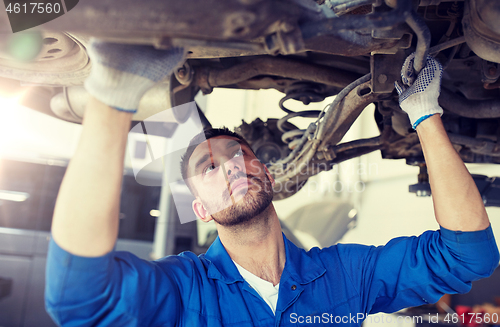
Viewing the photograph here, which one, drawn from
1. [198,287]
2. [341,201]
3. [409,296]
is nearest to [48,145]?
[341,201]

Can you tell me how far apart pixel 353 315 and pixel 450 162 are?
478 mm

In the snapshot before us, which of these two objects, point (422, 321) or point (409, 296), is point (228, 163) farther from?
point (422, 321)

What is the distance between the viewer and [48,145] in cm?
445

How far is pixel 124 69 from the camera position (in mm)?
556

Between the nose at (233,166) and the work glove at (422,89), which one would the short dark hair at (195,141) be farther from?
the work glove at (422,89)

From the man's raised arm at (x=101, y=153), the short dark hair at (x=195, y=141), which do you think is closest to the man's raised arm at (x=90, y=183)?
the man's raised arm at (x=101, y=153)

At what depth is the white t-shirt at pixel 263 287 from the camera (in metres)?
0.96

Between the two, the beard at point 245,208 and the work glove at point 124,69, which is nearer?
the work glove at point 124,69

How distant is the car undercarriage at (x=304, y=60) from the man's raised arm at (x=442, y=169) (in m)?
0.05

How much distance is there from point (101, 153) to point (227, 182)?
48 centimetres

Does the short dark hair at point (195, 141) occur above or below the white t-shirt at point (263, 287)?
above

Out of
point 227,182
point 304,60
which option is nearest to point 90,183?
point 227,182

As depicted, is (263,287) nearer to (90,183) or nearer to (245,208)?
(245,208)

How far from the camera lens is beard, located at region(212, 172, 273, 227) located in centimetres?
100
